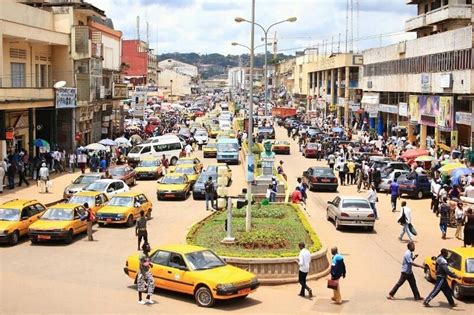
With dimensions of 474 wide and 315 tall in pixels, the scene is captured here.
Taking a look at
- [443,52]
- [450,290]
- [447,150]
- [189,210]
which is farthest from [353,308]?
[443,52]

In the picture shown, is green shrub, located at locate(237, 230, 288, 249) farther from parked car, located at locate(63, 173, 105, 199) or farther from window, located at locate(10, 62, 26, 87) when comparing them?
window, located at locate(10, 62, 26, 87)

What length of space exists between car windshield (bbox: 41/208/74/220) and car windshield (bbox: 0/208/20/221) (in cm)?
85

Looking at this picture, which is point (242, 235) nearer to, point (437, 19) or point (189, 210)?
point (189, 210)

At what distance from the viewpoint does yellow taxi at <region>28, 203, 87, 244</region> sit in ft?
75.9

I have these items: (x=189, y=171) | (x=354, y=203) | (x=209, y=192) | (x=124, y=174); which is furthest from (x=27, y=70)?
(x=354, y=203)

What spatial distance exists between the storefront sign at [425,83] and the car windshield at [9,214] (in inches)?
1567

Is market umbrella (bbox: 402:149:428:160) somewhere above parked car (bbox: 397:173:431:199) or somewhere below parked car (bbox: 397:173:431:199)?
above

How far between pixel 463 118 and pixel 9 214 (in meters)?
33.3

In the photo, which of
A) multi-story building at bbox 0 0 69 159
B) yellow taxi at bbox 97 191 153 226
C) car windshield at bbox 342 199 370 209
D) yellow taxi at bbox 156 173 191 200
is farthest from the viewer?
multi-story building at bbox 0 0 69 159

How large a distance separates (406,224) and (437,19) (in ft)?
136

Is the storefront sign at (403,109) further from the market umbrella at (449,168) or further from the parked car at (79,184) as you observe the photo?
the parked car at (79,184)

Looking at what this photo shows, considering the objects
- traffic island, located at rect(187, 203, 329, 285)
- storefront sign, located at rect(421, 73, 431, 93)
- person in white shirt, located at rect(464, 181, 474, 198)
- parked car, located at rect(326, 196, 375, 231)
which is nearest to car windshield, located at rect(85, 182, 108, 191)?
traffic island, located at rect(187, 203, 329, 285)

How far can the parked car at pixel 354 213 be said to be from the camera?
26.7 m

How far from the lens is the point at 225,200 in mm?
23125
